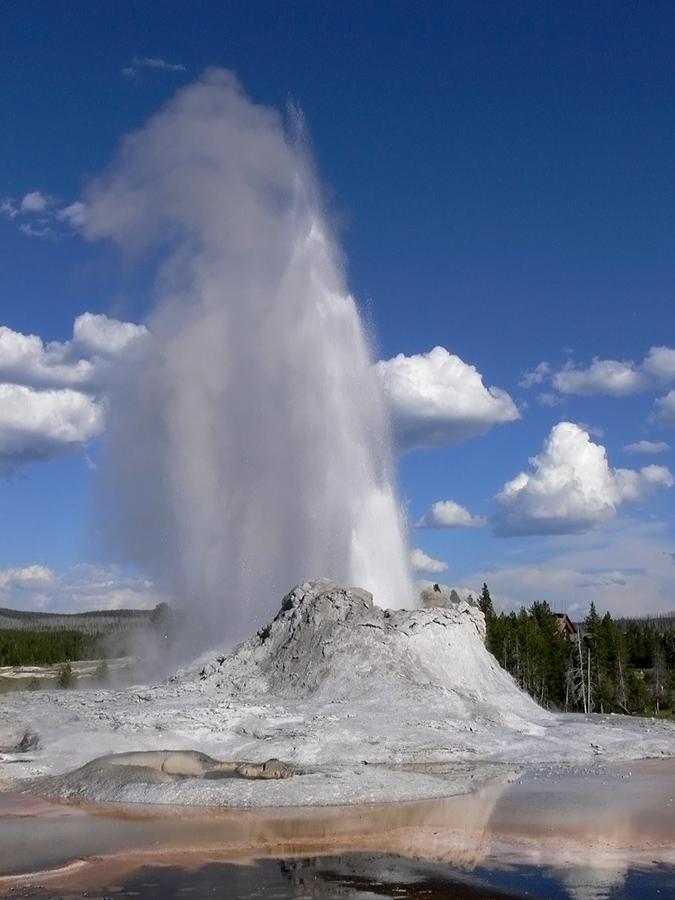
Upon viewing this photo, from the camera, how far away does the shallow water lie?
12336mm

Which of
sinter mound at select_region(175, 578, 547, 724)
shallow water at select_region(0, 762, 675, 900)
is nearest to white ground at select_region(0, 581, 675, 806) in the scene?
sinter mound at select_region(175, 578, 547, 724)

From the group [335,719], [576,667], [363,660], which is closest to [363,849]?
[335,719]

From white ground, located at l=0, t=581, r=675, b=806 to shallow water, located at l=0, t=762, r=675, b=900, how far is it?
1.71 metres

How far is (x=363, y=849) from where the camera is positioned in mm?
14508

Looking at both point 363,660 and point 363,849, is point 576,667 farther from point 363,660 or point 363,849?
point 363,849

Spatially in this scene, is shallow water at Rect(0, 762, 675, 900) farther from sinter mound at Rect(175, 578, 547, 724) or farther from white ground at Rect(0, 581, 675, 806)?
sinter mound at Rect(175, 578, 547, 724)

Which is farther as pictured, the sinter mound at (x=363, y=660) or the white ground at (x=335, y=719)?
the sinter mound at (x=363, y=660)

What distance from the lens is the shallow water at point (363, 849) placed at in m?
12.3

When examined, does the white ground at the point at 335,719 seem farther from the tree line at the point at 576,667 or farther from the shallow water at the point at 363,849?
the tree line at the point at 576,667

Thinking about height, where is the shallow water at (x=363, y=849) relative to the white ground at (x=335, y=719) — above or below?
below

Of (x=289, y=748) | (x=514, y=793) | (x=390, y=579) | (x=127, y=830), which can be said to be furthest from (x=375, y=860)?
(x=390, y=579)

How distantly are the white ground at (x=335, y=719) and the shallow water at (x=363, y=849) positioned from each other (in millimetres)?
1706

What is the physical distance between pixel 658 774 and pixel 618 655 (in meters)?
32.0

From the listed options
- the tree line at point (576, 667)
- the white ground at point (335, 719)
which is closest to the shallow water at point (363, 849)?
the white ground at point (335, 719)
